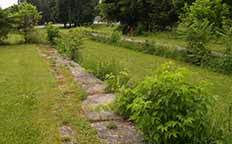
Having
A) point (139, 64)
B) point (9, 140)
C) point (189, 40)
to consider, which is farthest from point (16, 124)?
point (189, 40)

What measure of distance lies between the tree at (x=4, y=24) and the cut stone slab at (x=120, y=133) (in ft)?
58.2

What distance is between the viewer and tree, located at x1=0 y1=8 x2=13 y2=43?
75.2 feet

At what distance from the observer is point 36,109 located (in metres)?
7.62

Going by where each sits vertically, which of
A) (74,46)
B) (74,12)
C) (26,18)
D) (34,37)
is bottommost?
(34,37)

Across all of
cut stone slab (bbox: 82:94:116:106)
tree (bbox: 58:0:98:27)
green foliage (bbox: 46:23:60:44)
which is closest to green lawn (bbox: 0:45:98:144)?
cut stone slab (bbox: 82:94:116:106)

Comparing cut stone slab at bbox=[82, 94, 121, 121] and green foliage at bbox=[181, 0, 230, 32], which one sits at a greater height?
green foliage at bbox=[181, 0, 230, 32]

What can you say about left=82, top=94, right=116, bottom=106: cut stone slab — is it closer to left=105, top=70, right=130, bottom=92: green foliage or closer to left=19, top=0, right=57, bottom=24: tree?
left=105, top=70, right=130, bottom=92: green foliage

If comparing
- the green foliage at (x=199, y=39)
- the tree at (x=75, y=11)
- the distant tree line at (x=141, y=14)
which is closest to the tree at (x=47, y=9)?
the tree at (x=75, y=11)

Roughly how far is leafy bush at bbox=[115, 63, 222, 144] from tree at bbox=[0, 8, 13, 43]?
18.8 metres

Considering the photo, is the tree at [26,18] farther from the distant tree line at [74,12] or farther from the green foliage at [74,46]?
the distant tree line at [74,12]

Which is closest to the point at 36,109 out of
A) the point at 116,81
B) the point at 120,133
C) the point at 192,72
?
the point at 116,81

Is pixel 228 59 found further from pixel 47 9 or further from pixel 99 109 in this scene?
pixel 47 9

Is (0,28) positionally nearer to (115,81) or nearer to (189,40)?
(189,40)

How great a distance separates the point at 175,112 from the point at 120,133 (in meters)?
1.10
